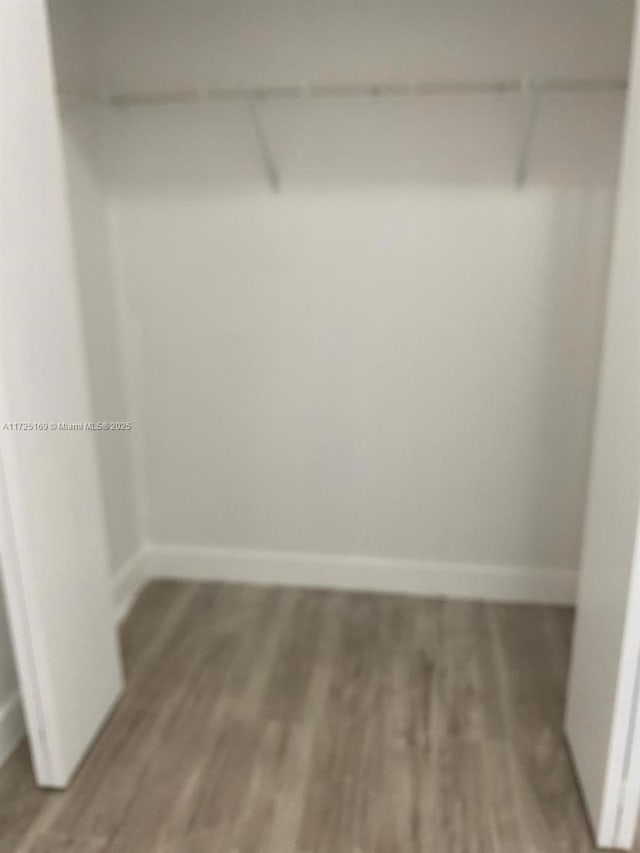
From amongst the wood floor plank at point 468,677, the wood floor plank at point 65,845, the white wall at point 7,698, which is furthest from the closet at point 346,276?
the wood floor plank at point 65,845

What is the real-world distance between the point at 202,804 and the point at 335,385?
1.29 metres

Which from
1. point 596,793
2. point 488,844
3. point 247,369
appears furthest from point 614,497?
point 247,369

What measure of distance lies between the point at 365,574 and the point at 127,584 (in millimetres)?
835

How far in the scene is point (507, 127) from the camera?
7.08 feet

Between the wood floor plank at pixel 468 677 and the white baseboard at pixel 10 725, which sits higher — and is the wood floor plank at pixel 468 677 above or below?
below

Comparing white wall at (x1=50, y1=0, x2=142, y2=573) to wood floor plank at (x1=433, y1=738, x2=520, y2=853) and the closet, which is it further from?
wood floor plank at (x1=433, y1=738, x2=520, y2=853)

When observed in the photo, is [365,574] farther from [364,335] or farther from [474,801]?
[474,801]

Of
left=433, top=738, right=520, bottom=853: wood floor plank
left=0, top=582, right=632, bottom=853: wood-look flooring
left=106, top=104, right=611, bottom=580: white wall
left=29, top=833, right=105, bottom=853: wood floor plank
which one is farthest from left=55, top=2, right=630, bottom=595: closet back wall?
left=29, top=833, right=105, bottom=853: wood floor plank

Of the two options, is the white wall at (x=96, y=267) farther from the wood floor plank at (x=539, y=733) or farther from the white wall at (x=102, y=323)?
the wood floor plank at (x=539, y=733)

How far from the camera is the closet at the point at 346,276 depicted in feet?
7.02

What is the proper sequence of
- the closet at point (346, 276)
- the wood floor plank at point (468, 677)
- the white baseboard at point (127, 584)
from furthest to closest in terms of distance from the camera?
the white baseboard at point (127, 584) → the closet at point (346, 276) → the wood floor plank at point (468, 677)

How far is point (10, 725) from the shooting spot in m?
1.92

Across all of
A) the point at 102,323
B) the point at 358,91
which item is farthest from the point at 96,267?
the point at 358,91

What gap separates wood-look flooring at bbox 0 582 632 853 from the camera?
1676mm
